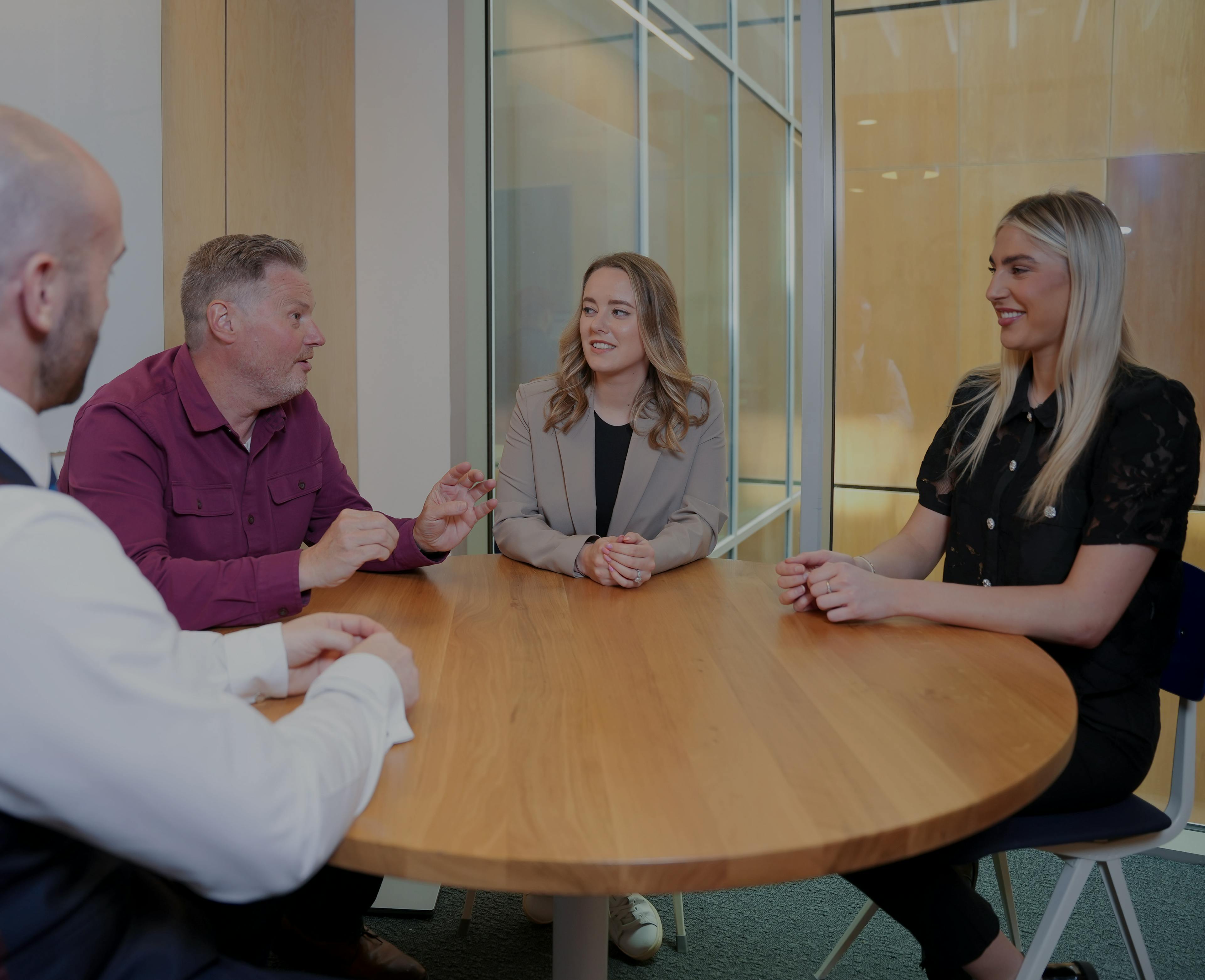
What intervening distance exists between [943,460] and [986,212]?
1.20 metres

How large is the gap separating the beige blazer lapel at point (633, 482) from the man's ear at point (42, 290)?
5.40 feet

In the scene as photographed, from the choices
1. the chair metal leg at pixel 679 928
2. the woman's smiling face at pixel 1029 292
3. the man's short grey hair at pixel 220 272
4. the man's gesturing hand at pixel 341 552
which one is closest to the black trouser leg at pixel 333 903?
the man's gesturing hand at pixel 341 552

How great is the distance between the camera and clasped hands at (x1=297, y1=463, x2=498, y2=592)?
68.8 inches

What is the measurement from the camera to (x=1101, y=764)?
5.45 ft

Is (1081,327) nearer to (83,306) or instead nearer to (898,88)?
(898,88)

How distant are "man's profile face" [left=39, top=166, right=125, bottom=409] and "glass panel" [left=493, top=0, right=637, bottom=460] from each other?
2.76 m

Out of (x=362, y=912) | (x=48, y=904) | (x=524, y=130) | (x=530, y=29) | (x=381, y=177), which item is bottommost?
(x=362, y=912)

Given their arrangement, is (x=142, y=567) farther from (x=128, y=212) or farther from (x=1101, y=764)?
(x=1101, y=764)

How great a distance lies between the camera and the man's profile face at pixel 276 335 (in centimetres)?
207

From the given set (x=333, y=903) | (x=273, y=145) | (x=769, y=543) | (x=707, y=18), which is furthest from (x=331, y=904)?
(x=707, y=18)

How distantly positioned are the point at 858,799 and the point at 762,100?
4223mm

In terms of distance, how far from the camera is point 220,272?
6.91 feet

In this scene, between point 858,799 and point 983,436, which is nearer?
point 858,799

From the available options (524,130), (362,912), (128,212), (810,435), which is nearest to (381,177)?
(524,130)
